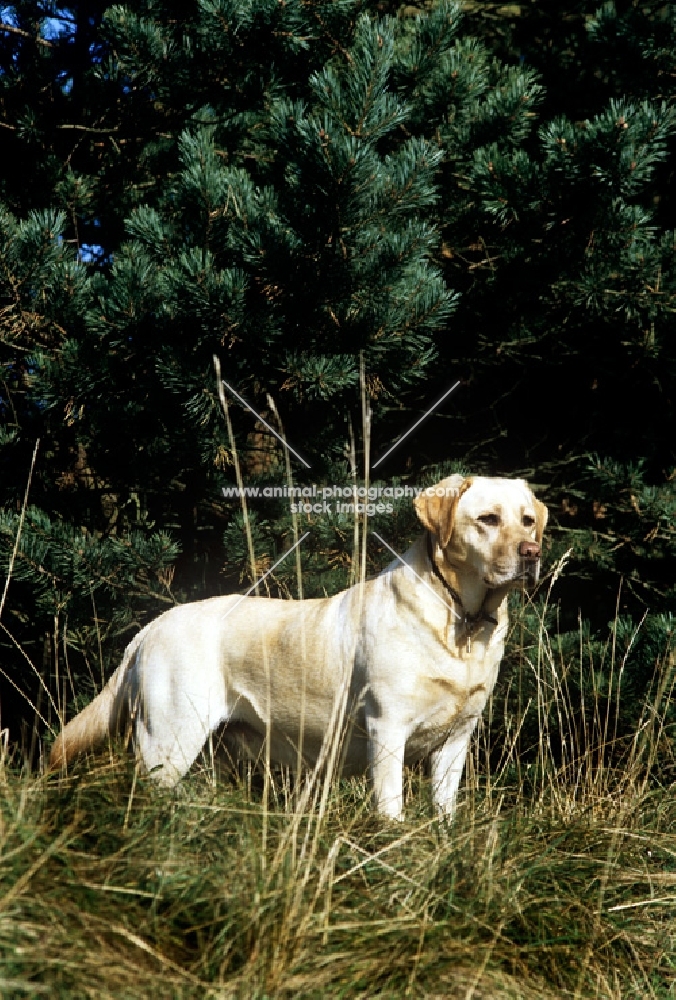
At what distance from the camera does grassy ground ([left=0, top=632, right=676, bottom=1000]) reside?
2.14m

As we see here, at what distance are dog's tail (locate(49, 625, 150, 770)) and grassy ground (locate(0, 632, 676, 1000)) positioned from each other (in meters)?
0.67

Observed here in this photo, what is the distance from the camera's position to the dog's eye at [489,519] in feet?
11.6

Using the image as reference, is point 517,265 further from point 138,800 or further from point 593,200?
point 138,800

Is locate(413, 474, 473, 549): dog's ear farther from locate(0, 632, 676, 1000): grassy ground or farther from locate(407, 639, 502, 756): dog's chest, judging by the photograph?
locate(0, 632, 676, 1000): grassy ground

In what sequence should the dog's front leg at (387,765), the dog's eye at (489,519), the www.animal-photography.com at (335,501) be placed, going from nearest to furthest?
1. the www.animal-photography.com at (335,501)
2. the dog's front leg at (387,765)
3. the dog's eye at (489,519)

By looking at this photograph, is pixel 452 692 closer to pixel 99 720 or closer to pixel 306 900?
pixel 306 900

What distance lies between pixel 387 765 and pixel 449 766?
40cm

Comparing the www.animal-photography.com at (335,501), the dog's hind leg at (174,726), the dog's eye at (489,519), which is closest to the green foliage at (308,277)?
the www.animal-photography.com at (335,501)

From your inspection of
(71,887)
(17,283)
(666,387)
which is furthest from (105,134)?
(71,887)

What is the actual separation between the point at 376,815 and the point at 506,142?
11.8 feet

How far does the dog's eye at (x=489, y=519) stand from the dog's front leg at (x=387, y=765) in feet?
2.69

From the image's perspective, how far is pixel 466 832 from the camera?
115 inches

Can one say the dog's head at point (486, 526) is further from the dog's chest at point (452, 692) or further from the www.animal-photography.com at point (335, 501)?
the dog's chest at point (452, 692)

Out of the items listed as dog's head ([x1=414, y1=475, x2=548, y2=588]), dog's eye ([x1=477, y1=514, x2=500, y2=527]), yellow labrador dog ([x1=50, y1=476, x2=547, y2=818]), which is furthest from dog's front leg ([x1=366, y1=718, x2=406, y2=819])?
dog's eye ([x1=477, y1=514, x2=500, y2=527])
